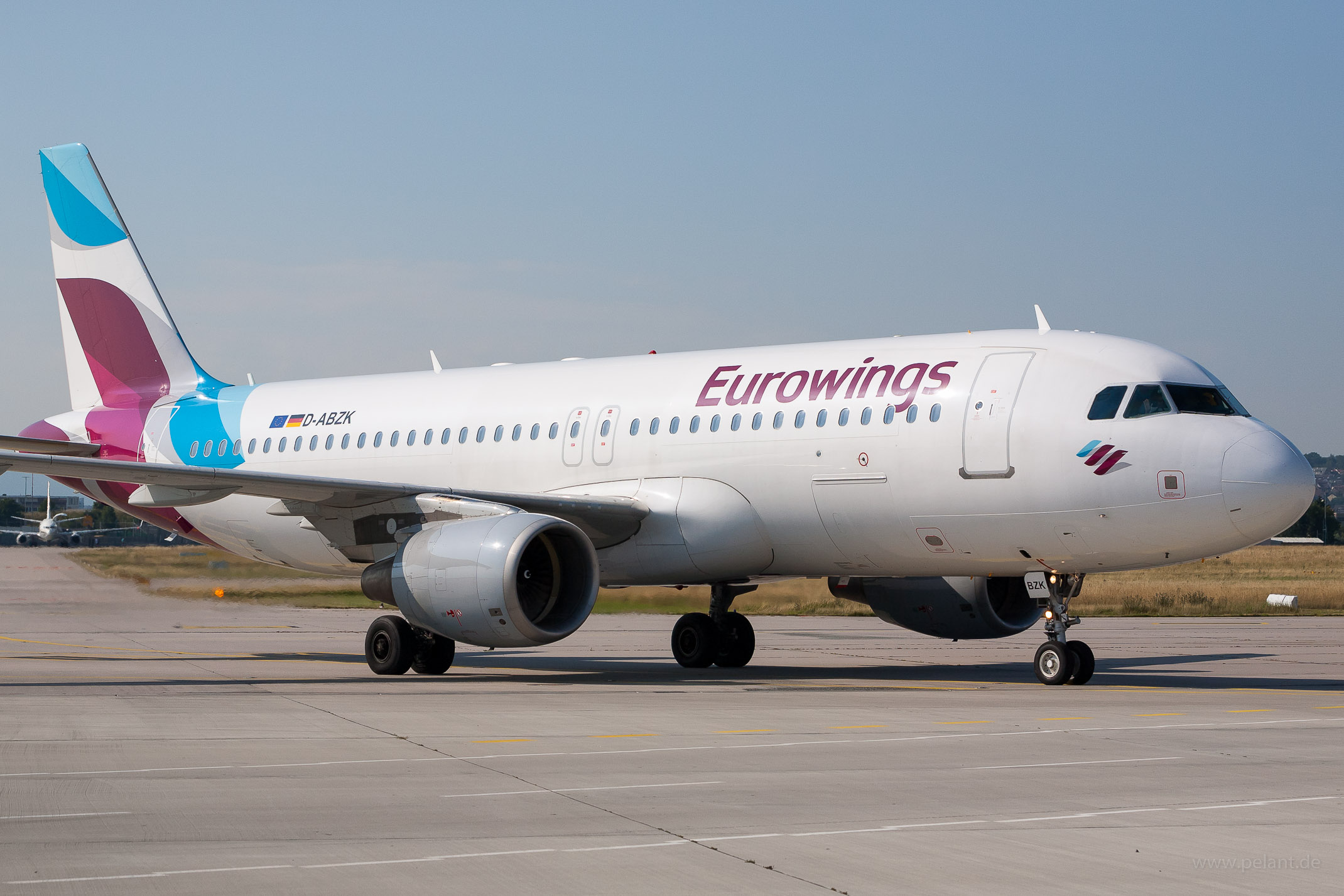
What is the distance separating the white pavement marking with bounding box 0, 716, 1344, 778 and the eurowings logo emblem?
3635 millimetres

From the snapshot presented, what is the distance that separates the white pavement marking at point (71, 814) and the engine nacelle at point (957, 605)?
13.5 metres

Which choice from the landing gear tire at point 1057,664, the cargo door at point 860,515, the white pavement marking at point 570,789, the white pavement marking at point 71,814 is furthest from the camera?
the cargo door at point 860,515

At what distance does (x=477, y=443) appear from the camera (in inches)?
855

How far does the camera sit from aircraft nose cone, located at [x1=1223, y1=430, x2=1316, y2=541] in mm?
15680

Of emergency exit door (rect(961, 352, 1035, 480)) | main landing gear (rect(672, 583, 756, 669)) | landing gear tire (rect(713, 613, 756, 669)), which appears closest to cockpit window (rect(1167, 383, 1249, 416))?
emergency exit door (rect(961, 352, 1035, 480))

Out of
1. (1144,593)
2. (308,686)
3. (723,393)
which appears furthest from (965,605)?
(1144,593)

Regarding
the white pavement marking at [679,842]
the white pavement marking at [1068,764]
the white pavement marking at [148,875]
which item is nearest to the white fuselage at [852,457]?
the white pavement marking at [1068,764]

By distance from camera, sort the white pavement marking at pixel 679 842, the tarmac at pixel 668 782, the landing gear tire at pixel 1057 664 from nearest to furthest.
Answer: the white pavement marking at pixel 679 842 → the tarmac at pixel 668 782 → the landing gear tire at pixel 1057 664

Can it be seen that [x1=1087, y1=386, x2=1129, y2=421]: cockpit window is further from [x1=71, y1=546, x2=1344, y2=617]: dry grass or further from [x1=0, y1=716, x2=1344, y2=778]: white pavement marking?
[x1=71, y1=546, x2=1344, y2=617]: dry grass

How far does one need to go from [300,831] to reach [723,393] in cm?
1251

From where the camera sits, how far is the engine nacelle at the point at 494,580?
56.2 ft

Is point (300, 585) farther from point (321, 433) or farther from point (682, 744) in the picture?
point (682, 744)

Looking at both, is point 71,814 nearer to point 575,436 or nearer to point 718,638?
point 575,436

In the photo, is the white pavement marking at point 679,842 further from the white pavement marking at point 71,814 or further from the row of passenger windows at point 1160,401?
the row of passenger windows at point 1160,401
